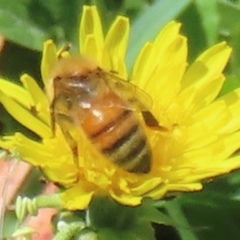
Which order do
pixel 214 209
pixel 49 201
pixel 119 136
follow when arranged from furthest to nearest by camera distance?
pixel 214 209 < pixel 49 201 < pixel 119 136

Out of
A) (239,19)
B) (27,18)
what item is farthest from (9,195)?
(239,19)

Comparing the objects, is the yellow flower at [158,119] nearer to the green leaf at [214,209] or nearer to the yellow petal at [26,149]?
the yellow petal at [26,149]

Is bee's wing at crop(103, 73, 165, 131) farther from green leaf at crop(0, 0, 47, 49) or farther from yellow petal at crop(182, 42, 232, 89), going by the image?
green leaf at crop(0, 0, 47, 49)

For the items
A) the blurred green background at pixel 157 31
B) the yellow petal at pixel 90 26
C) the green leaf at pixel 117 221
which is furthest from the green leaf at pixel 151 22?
the green leaf at pixel 117 221

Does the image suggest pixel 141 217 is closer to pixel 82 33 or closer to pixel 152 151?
pixel 152 151

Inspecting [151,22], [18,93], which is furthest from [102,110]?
[151,22]

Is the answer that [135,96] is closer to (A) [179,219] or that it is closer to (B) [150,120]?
(B) [150,120]

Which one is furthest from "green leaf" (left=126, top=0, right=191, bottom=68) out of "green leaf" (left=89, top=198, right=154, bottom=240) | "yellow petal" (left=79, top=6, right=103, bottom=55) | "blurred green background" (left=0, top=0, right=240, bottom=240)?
Answer: "green leaf" (left=89, top=198, right=154, bottom=240)
